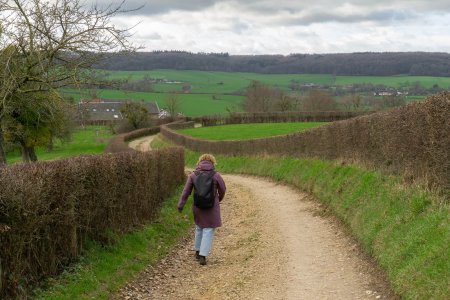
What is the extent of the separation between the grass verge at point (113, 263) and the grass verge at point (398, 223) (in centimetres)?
390

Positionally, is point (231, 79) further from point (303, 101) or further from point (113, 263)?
point (113, 263)

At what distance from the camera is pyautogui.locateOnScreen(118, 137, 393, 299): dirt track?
8055 mm

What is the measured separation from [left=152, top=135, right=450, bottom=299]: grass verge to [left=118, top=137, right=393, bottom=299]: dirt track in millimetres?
353

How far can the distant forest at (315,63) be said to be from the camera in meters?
106

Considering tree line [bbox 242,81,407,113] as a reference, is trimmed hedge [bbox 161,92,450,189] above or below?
above

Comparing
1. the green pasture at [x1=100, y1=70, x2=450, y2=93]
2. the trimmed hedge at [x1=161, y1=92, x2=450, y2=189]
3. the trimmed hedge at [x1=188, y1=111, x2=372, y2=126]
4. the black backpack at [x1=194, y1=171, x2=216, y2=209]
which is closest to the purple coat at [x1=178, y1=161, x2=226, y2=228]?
the black backpack at [x1=194, y1=171, x2=216, y2=209]

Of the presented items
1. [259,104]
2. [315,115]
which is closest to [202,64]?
[259,104]

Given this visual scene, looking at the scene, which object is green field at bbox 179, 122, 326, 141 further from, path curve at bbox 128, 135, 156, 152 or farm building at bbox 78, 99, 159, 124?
farm building at bbox 78, 99, 159, 124

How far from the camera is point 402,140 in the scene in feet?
35.4

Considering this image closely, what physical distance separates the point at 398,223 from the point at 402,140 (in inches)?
105

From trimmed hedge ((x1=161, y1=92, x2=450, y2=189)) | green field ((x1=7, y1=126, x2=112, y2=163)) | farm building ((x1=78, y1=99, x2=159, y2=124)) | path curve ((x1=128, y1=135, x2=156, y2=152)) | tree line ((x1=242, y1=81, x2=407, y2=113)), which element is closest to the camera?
trimmed hedge ((x1=161, y1=92, x2=450, y2=189))

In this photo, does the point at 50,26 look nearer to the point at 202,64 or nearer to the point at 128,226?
the point at 128,226

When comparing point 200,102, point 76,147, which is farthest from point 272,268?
point 200,102

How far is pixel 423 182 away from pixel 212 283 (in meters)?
3.93
